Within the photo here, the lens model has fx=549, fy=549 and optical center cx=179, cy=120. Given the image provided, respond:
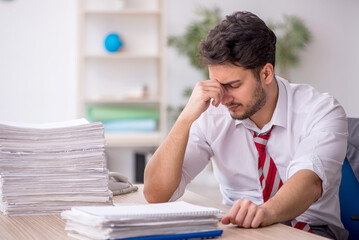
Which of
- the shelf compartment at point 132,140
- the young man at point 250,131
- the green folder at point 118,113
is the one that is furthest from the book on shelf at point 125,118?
the young man at point 250,131

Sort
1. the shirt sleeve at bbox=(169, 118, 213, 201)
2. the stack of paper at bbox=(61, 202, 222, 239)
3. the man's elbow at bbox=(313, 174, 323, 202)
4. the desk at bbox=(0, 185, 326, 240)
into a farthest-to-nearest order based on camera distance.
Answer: the shirt sleeve at bbox=(169, 118, 213, 201) → the man's elbow at bbox=(313, 174, 323, 202) → the desk at bbox=(0, 185, 326, 240) → the stack of paper at bbox=(61, 202, 222, 239)

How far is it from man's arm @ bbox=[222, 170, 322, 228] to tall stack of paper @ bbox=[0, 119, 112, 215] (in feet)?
1.17

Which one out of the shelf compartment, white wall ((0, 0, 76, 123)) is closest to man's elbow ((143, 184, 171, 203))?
the shelf compartment

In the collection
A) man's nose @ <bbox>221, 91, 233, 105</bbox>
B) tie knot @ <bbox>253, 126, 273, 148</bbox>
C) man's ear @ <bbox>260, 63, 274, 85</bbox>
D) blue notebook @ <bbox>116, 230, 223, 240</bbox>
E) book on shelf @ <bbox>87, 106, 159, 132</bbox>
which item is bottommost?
book on shelf @ <bbox>87, 106, 159, 132</bbox>

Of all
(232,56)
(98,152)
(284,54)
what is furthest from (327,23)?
(98,152)

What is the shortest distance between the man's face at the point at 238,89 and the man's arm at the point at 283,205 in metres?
0.36

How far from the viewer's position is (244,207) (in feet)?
4.05

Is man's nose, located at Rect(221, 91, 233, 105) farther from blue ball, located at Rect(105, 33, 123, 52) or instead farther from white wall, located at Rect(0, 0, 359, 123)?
white wall, located at Rect(0, 0, 359, 123)

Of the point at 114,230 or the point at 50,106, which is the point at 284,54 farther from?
the point at 114,230

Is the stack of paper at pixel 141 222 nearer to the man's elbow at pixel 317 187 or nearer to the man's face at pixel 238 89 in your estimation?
the man's elbow at pixel 317 187

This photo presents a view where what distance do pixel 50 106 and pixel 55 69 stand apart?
0.37 metres

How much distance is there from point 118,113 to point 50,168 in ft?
12.9

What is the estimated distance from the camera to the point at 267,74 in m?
1.88

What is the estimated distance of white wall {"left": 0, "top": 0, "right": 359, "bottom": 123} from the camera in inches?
208
